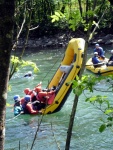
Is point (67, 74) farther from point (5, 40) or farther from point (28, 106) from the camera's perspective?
point (5, 40)

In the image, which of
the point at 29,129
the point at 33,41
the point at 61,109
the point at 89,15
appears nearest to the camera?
the point at 89,15

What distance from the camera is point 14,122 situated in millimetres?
9422

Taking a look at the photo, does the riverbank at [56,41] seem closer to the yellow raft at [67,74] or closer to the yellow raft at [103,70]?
the yellow raft at [103,70]

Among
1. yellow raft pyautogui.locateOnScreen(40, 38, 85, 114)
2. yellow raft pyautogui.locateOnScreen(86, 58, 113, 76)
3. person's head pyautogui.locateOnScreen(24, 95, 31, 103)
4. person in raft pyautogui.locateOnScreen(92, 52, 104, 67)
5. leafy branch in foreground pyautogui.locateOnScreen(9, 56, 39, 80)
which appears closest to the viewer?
leafy branch in foreground pyautogui.locateOnScreen(9, 56, 39, 80)

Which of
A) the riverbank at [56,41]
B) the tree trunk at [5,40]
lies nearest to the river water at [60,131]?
the tree trunk at [5,40]

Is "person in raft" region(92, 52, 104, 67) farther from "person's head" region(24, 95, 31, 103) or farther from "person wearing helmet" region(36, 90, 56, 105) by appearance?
"person's head" region(24, 95, 31, 103)

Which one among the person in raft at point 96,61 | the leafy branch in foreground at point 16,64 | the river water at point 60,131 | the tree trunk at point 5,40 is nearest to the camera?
the tree trunk at point 5,40

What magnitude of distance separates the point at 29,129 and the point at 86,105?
2.18 meters

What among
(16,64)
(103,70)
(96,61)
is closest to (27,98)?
(103,70)

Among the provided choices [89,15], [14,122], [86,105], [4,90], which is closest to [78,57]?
[86,105]

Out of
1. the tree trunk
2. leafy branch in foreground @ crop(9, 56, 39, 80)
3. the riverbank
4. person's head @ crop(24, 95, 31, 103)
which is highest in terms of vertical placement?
the tree trunk

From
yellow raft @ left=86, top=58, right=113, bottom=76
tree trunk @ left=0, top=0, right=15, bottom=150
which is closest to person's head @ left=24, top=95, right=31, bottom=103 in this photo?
yellow raft @ left=86, top=58, right=113, bottom=76

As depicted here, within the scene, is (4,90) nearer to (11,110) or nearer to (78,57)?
(78,57)

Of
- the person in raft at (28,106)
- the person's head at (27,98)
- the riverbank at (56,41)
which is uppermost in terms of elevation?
the person's head at (27,98)
